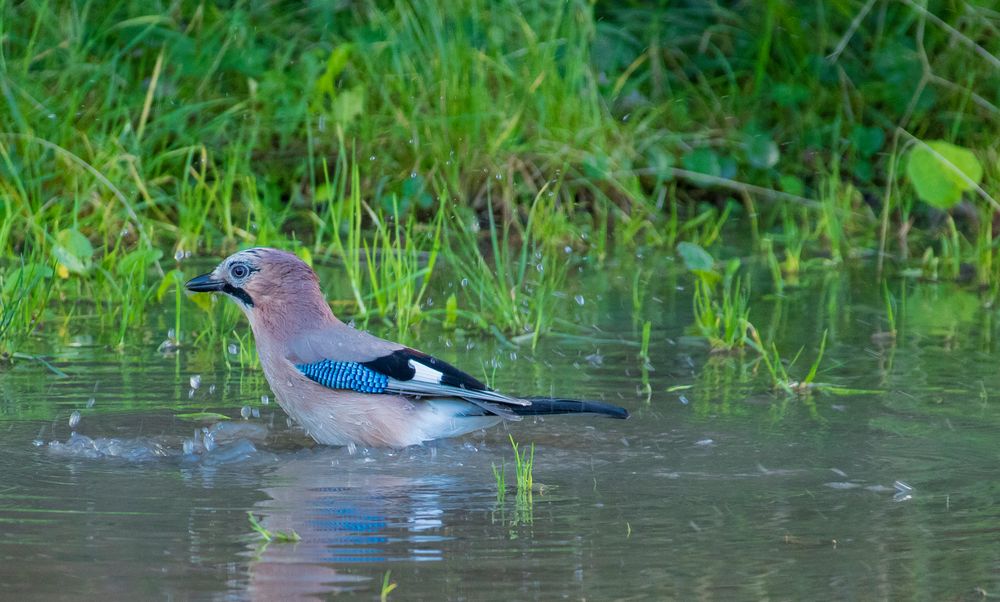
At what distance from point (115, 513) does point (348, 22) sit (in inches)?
273

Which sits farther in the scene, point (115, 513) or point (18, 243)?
point (18, 243)

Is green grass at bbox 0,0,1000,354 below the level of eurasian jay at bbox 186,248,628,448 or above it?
above

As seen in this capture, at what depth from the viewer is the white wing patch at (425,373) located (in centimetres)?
512

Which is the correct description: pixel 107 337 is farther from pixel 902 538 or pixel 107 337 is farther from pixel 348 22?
pixel 348 22

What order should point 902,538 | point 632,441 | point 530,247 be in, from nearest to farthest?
point 902,538 → point 632,441 → point 530,247

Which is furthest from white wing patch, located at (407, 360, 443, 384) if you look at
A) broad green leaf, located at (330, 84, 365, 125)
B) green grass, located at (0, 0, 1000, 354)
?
broad green leaf, located at (330, 84, 365, 125)

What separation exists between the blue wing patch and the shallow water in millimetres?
199

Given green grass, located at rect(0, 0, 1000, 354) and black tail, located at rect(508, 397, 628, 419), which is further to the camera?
green grass, located at rect(0, 0, 1000, 354)

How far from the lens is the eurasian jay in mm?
5105

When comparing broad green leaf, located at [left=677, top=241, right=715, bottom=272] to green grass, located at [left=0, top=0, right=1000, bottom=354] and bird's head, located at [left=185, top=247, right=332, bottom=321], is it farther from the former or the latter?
bird's head, located at [left=185, top=247, right=332, bottom=321]

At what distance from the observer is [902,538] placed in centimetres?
396

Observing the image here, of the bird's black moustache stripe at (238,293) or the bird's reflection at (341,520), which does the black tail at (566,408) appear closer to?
the bird's reflection at (341,520)

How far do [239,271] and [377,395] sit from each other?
678 millimetres

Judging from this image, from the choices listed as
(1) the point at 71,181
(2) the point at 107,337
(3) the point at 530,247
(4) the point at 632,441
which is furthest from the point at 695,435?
(1) the point at 71,181
